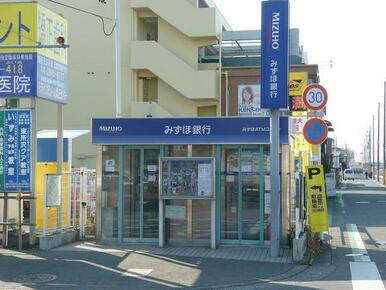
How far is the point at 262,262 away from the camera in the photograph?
37.9 feet

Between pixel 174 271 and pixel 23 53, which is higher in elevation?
pixel 23 53

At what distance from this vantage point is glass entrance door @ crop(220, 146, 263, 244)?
13516 millimetres

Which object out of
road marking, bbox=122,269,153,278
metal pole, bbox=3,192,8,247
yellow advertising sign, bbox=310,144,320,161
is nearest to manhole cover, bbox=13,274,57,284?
road marking, bbox=122,269,153,278

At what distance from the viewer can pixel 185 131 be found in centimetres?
1368

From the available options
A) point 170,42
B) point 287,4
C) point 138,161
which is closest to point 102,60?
point 170,42

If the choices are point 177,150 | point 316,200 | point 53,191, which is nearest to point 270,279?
point 316,200

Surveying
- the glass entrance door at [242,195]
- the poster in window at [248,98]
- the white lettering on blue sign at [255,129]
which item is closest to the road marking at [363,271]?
the glass entrance door at [242,195]

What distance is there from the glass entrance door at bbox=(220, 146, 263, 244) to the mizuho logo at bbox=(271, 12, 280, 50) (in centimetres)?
259

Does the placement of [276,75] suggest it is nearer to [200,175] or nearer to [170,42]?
[200,175]

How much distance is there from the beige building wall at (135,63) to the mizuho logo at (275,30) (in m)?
20.8

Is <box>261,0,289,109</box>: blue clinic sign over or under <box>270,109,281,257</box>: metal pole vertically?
over

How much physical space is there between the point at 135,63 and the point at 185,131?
20.6 meters

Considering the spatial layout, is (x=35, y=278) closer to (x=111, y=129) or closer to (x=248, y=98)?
(x=111, y=129)

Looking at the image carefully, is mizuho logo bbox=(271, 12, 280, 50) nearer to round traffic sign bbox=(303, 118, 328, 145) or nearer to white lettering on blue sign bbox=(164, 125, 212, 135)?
round traffic sign bbox=(303, 118, 328, 145)
